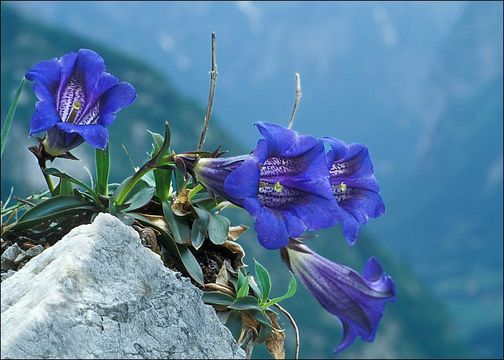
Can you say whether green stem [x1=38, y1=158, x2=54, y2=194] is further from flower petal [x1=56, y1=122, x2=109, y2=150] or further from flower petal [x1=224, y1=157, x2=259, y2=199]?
flower petal [x1=224, y1=157, x2=259, y2=199]

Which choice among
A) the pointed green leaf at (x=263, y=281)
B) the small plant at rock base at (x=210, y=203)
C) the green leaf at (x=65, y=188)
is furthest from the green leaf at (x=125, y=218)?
the pointed green leaf at (x=263, y=281)

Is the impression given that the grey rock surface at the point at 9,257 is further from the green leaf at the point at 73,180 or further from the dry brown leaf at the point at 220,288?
the dry brown leaf at the point at 220,288

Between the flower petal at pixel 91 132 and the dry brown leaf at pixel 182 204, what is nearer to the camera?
the flower petal at pixel 91 132

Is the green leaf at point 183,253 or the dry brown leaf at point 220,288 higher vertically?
the green leaf at point 183,253

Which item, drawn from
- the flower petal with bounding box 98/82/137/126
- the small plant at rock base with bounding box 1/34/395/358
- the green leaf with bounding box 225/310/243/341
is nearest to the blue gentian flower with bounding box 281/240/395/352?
the small plant at rock base with bounding box 1/34/395/358

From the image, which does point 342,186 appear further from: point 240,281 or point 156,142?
point 156,142

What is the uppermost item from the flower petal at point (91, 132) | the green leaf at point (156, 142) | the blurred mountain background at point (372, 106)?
the flower petal at point (91, 132)

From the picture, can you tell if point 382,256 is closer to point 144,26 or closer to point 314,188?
point 314,188
